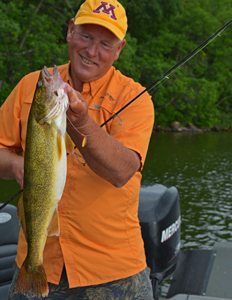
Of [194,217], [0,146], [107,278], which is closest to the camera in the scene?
[107,278]

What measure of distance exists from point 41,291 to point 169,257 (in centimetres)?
214

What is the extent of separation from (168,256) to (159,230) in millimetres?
316

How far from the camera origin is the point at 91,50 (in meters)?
1.98

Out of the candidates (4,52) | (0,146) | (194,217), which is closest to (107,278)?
(0,146)

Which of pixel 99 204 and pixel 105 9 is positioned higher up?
pixel 105 9

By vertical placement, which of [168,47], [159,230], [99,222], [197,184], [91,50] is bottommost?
[197,184]

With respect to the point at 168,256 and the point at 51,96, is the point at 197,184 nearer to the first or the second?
the point at 168,256

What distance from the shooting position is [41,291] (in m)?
1.71

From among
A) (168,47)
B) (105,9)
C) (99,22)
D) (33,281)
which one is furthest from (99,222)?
(168,47)

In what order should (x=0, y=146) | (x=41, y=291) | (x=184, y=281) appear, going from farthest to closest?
1. (x=184, y=281)
2. (x=0, y=146)
3. (x=41, y=291)

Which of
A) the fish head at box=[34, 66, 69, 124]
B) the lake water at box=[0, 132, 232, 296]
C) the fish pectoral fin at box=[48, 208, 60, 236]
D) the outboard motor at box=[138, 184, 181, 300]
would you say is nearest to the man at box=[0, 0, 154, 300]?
the fish pectoral fin at box=[48, 208, 60, 236]

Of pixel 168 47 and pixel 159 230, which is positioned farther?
pixel 168 47

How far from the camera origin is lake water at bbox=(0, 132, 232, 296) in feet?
26.9

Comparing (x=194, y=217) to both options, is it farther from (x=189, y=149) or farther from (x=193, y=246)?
(x=189, y=149)
